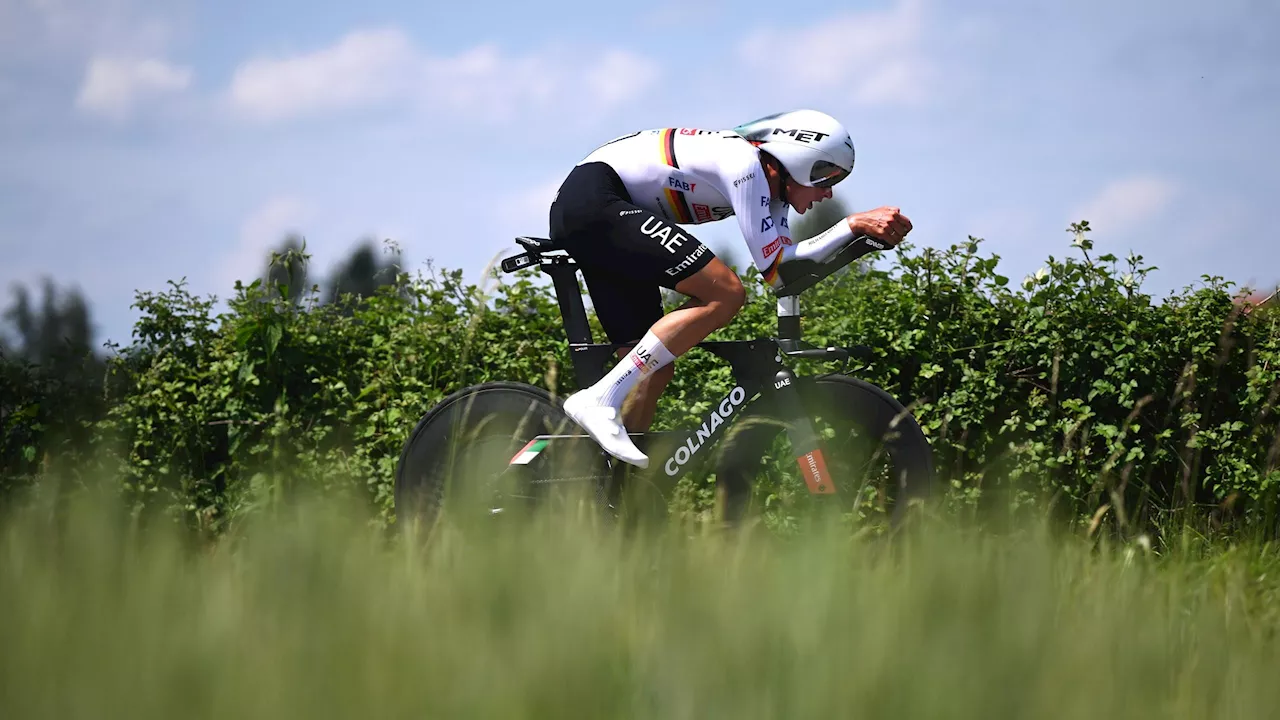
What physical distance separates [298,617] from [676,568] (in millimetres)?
665

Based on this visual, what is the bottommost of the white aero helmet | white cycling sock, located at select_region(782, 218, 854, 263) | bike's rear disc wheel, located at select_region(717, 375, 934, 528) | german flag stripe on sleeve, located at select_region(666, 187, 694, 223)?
bike's rear disc wheel, located at select_region(717, 375, 934, 528)

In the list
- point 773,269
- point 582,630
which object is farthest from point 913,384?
point 582,630

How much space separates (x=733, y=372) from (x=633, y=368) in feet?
1.39

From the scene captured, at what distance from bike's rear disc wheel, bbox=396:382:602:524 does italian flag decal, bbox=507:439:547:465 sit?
1.4 inches

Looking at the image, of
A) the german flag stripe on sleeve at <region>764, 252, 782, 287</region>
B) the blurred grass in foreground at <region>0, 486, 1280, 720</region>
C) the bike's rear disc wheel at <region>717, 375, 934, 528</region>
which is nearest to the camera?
the blurred grass in foreground at <region>0, 486, 1280, 720</region>

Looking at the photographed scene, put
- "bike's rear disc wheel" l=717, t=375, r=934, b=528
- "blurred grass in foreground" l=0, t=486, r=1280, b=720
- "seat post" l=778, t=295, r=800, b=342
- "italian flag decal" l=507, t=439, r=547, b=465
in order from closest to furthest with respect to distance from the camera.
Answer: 1. "blurred grass in foreground" l=0, t=486, r=1280, b=720
2. "bike's rear disc wheel" l=717, t=375, r=934, b=528
3. "seat post" l=778, t=295, r=800, b=342
4. "italian flag decal" l=507, t=439, r=547, b=465

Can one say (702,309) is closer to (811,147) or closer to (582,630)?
(811,147)

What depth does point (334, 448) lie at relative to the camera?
228 inches

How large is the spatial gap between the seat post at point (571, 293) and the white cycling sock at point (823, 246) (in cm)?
86

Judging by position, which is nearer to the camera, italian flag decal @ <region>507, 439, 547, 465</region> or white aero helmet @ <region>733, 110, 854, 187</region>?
white aero helmet @ <region>733, 110, 854, 187</region>

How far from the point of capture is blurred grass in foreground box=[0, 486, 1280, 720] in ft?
5.53

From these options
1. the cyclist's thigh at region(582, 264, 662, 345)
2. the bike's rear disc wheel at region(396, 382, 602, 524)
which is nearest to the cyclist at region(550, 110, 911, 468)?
the cyclist's thigh at region(582, 264, 662, 345)

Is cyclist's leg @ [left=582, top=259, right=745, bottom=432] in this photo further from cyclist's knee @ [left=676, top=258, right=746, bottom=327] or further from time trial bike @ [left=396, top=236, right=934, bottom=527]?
time trial bike @ [left=396, top=236, right=934, bottom=527]

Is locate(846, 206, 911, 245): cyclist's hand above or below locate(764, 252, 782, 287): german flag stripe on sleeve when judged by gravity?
above
